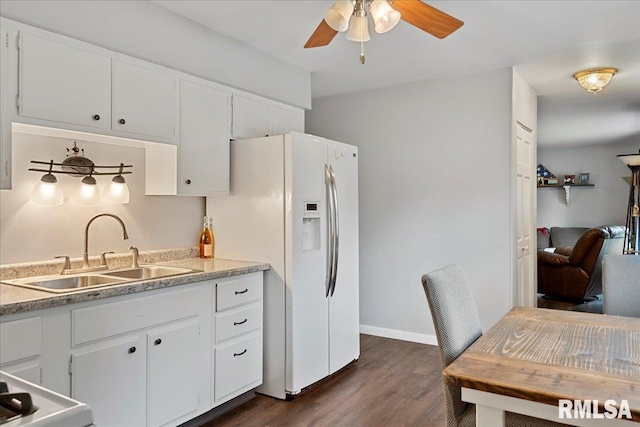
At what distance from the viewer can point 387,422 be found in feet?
8.49

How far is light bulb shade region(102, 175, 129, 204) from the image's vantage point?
2.69 m

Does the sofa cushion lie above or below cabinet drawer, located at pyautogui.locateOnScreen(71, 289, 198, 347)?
above

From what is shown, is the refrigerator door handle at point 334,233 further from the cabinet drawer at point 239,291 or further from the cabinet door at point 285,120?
the cabinet door at point 285,120

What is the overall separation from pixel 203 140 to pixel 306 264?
1.06m

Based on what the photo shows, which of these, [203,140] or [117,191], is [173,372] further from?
[203,140]

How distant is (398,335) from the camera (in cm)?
423

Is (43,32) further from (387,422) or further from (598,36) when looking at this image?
(598,36)

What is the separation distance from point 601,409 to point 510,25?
256 cm

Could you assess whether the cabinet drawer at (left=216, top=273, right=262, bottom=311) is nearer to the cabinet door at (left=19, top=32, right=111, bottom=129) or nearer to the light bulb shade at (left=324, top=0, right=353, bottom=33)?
the cabinet door at (left=19, top=32, right=111, bottom=129)

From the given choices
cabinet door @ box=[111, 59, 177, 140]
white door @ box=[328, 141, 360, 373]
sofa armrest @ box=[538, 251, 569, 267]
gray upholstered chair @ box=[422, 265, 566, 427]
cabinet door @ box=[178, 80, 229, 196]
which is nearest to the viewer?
gray upholstered chair @ box=[422, 265, 566, 427]

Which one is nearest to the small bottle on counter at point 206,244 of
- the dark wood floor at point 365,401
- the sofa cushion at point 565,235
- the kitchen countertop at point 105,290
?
the kitchen countertop at point 105,290

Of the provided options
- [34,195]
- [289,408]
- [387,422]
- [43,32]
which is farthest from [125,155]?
[387,422]

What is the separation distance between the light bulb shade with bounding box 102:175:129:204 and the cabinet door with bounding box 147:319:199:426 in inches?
35.7

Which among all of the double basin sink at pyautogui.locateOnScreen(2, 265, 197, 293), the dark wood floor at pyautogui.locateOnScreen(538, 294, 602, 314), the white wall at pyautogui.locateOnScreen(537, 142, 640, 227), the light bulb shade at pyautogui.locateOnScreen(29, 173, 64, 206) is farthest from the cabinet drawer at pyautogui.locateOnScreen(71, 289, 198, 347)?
the white wall at pyautogui.locateOnScreen(537, 142, 640, 227)
